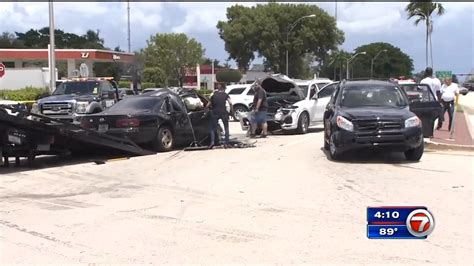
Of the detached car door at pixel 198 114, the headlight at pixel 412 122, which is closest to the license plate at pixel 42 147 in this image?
the detached car door at pixel 198 114

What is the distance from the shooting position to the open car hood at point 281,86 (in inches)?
804

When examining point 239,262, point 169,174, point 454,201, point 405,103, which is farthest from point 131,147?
point 239,262

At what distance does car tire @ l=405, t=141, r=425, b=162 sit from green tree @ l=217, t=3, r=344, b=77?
195 feet

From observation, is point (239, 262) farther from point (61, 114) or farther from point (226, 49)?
point (226, 49)

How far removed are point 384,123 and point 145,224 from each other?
6.24 m

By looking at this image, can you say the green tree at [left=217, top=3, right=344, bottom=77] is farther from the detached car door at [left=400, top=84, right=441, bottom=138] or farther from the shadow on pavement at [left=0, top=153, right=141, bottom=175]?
the shadow on pavement at [left=0, top=153, right=141, bottom=175]

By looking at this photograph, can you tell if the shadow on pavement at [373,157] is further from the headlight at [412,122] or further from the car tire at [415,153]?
the headlight at [412,122]

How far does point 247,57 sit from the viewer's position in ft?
249

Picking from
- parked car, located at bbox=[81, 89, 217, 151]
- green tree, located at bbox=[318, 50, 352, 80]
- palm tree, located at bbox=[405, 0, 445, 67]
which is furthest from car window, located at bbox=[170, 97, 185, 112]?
green tree, located at bbox=[318, 50, 352, 80]

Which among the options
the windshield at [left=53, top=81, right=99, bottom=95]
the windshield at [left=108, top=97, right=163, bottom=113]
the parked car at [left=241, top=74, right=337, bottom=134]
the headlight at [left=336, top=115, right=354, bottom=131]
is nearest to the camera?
→ the headlight at [left=336, top=115, right=354, bottom=131]

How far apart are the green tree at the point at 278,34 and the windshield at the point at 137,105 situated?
188ft

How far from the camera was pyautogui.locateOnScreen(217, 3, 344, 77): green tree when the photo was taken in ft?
238

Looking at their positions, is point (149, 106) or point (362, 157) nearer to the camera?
point (362, 157)

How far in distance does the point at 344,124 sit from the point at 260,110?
6.22 meters
